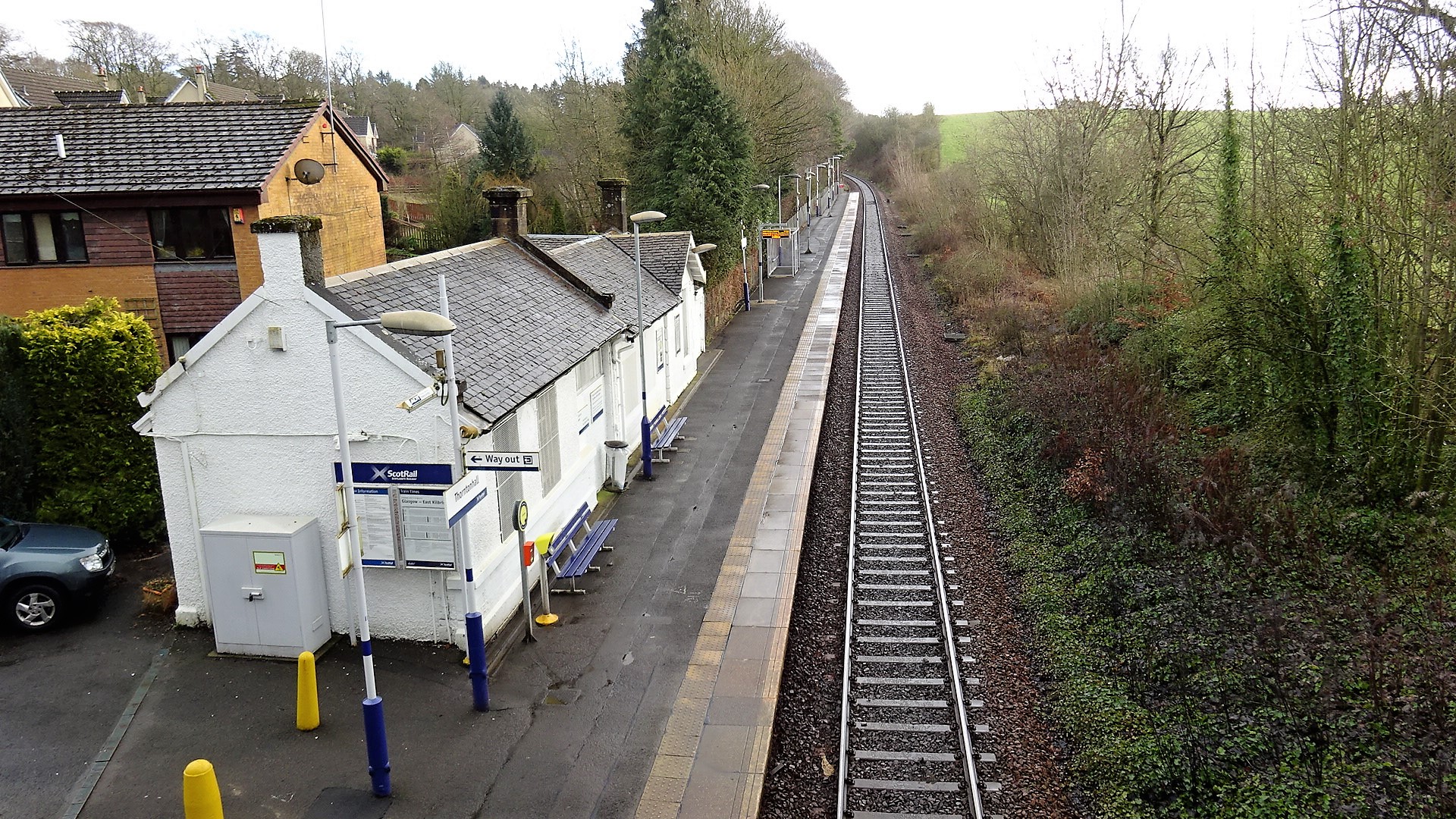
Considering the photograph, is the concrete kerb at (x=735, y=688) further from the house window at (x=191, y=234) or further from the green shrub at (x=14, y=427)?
the house window at (x=191, y=234)

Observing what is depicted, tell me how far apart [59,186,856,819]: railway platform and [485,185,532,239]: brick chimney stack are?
701cm

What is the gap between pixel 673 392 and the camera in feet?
74.1

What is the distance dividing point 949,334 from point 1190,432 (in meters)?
13.4

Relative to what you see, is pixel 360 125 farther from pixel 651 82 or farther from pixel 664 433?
pixel 664 433

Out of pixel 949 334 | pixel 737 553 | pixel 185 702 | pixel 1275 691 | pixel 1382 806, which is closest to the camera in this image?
pixel 1382 806

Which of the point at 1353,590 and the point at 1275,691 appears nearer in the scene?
the point at 1275,691

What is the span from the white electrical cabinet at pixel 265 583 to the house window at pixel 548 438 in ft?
11.3

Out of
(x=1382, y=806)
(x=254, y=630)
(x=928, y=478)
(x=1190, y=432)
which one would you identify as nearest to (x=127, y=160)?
(x=254, y=630)

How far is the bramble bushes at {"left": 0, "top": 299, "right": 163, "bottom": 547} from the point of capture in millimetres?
12836

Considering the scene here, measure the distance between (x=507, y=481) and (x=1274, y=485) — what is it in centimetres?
1036

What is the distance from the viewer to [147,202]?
18844 millimetres

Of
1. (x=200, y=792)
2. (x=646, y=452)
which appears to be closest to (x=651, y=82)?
(x=646, y=452)

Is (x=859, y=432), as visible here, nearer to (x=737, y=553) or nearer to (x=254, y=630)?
(x=737, y=553)

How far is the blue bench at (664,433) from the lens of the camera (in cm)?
1856
